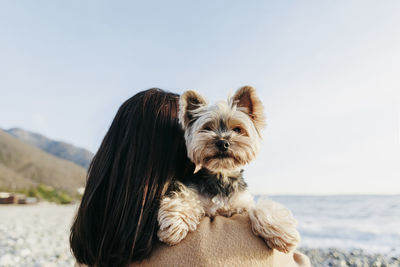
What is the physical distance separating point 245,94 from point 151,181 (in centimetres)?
160

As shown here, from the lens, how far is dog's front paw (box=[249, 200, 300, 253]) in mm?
2115

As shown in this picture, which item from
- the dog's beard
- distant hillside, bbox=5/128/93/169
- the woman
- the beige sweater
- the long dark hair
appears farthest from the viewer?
distant hillside, bbox=5/128/93/169

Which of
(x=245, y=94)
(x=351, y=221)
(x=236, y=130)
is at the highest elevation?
(x=245, y=94)

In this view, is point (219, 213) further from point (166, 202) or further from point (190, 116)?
point (190, 116)

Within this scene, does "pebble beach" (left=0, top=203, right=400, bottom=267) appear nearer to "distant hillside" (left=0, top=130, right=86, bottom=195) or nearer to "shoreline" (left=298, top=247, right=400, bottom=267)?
"shoreline" (left=298, top=247, right=400, bottom=267)

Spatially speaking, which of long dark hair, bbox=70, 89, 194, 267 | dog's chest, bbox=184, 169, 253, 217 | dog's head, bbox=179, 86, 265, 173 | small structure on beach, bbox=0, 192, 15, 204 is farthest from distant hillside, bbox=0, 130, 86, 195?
long dark hair, bbox=70, 89, 194, 267

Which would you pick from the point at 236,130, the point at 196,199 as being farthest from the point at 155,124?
the point at 236,130

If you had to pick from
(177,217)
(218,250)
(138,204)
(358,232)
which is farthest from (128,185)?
(358,232)

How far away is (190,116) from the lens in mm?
3205

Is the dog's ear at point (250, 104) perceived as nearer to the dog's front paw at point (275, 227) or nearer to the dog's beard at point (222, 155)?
the dog's beard at point (222, 155)

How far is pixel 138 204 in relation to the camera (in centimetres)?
219

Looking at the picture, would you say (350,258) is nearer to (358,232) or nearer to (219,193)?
(358,232)

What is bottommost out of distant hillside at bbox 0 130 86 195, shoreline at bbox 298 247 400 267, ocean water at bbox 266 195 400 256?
distant hillside at bbox 0 130 86 195

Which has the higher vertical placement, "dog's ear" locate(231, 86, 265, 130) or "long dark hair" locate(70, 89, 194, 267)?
"dog's ear" locate(231, 86, 265, 130)
